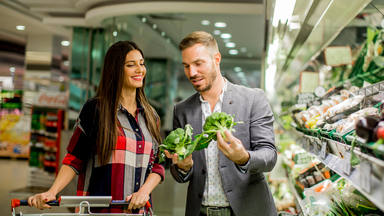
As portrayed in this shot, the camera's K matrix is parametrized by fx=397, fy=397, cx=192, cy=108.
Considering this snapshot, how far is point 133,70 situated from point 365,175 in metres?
1.34

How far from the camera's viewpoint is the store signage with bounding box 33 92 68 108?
7.57 meters

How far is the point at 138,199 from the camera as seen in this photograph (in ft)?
5.98

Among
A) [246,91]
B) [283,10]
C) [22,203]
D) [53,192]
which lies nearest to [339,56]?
[283,10]

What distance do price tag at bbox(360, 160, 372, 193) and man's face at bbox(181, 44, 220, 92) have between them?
88 centimetres

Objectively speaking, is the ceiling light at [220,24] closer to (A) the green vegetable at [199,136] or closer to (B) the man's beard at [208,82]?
(B) the man's beard at [208,82]

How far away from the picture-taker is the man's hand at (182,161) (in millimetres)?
1659

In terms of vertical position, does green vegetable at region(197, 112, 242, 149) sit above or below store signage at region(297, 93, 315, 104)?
below

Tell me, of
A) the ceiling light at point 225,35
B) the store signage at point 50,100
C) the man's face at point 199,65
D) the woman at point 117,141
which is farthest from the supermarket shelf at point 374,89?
the ceiling light at point 225,35

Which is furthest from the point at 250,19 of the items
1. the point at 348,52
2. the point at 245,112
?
the point at 245,112

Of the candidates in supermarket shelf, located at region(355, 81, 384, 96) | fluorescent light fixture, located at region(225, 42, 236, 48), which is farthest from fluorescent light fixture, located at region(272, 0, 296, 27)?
fluorescent light fixture, located at region(225, 42, 236, 48)

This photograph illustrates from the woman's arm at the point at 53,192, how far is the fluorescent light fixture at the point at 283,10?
4.37 feet

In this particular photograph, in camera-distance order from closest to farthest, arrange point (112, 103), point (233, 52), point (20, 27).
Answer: point (112, 103) → point (20, 27) → point (233, 52)

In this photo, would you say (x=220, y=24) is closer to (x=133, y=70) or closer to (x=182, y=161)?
(x=133, y=70)

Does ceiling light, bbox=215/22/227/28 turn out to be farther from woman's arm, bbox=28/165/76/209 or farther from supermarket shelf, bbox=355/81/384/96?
woman's arm, bbox=28/165/76/209
